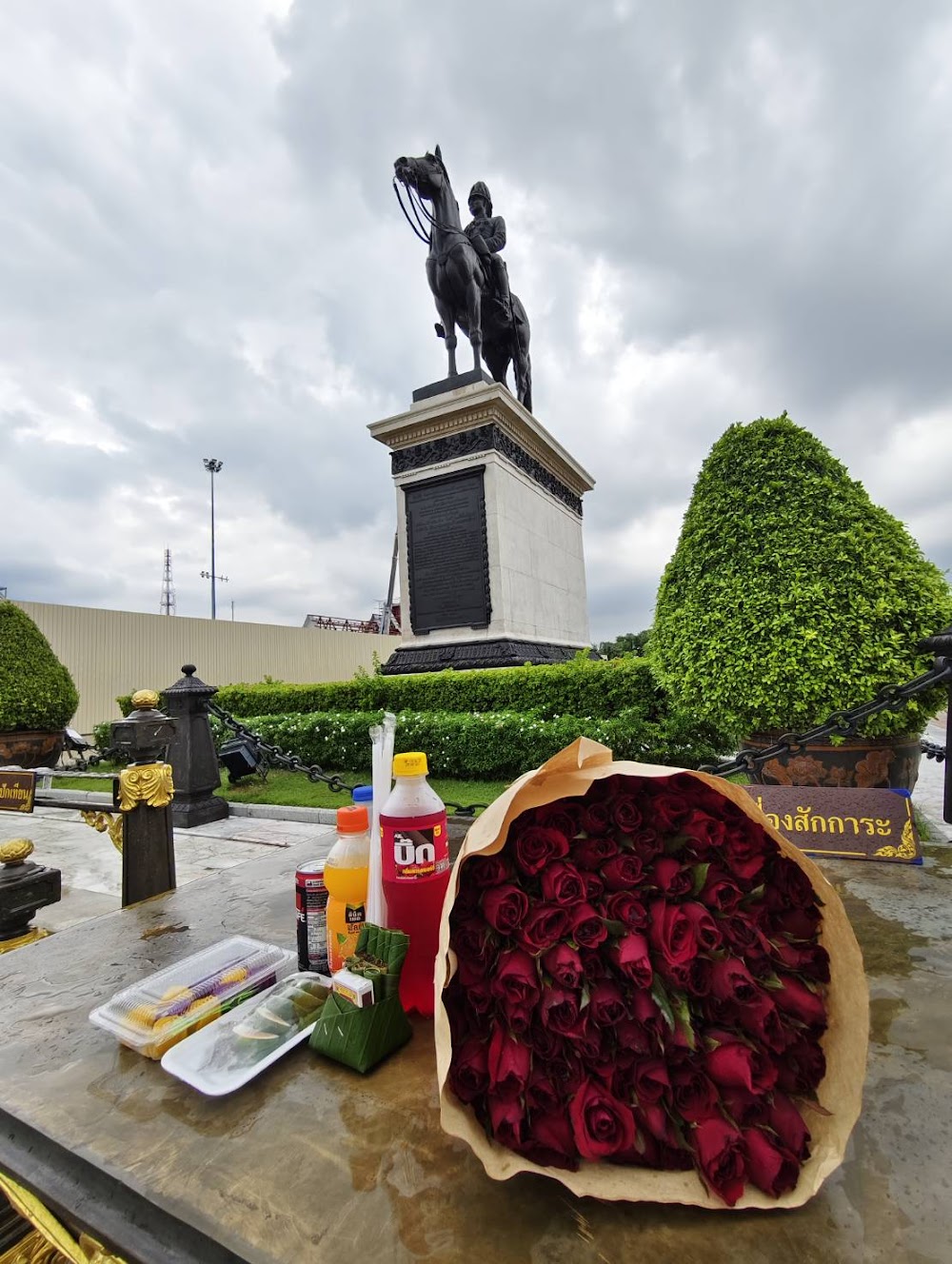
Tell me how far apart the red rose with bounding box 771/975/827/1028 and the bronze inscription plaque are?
803 cm

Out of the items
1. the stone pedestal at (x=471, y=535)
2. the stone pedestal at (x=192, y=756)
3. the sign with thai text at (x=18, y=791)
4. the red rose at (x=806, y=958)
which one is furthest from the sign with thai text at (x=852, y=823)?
the stone pedestal at (x=471, y=535)

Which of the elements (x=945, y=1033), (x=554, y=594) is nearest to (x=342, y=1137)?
(x=945, y=1033)

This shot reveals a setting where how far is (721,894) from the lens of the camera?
2.33 ft

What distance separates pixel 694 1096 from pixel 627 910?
203mm

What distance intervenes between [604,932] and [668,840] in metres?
0.15

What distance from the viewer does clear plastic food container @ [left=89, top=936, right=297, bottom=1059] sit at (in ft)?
3.24

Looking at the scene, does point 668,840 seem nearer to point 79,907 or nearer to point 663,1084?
point 663,1084

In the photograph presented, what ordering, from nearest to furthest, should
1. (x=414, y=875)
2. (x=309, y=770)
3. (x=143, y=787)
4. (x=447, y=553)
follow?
(x=414, y=875), (x=143, y=787), (x=309, y=770), (x=447, y=553)

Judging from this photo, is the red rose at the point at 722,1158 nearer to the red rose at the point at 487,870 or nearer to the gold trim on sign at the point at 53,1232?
the red rose at the point at 487,870

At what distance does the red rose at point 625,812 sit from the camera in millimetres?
762

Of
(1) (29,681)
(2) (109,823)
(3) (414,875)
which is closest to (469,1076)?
(3) (414,875)

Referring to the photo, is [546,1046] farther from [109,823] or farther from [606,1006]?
[109,823]

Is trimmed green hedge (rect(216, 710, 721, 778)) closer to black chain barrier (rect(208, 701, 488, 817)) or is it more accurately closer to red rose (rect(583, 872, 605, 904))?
black chain barrier (rect(208, 701, 488, 817))

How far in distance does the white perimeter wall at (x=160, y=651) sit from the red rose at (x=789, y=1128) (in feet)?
45.3
